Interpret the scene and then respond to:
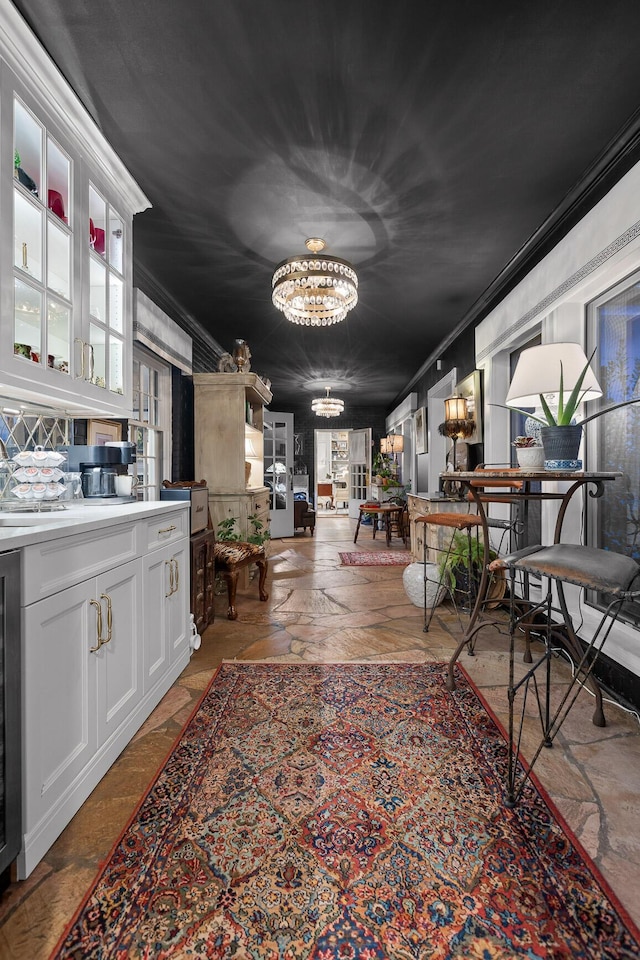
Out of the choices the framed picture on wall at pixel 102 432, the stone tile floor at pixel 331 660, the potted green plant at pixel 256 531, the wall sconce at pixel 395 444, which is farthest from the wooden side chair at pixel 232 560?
the wall sconce at pixel 395 444

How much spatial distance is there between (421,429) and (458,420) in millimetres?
2574

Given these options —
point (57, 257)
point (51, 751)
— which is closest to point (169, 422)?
point (57, 257)

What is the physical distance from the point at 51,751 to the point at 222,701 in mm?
974

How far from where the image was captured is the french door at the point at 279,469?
7.11 m

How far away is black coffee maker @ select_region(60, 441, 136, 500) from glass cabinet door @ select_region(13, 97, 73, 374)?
464mm

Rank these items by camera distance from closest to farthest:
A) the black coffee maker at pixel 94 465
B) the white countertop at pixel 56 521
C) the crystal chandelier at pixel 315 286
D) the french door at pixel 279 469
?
the white countertop at pixel 56 521 → the black coffee maker at pixel 94 465 → the crystal chandelier at pixel 315 286 → the french door at pixel 279 469

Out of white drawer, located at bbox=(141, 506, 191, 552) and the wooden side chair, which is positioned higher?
white drawer, located at bbox=(141, 506, 191, 552)

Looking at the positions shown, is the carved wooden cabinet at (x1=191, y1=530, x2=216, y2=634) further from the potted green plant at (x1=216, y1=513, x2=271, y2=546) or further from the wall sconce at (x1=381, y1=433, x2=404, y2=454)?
the wall sconce at (x1=381, y1=433, x2=404, y2=454)

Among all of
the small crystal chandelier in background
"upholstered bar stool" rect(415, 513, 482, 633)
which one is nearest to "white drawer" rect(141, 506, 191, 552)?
"upholstered bar stool" rect(415, 513, 482, 633)

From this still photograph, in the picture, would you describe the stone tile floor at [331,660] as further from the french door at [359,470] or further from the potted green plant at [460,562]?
the french door at [359,470]

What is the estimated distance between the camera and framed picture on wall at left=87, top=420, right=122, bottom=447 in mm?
2574

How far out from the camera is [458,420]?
4.52 metres

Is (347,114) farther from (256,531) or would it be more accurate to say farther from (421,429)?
(421,429)

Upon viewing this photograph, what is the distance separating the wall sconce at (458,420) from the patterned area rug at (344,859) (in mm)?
3024
